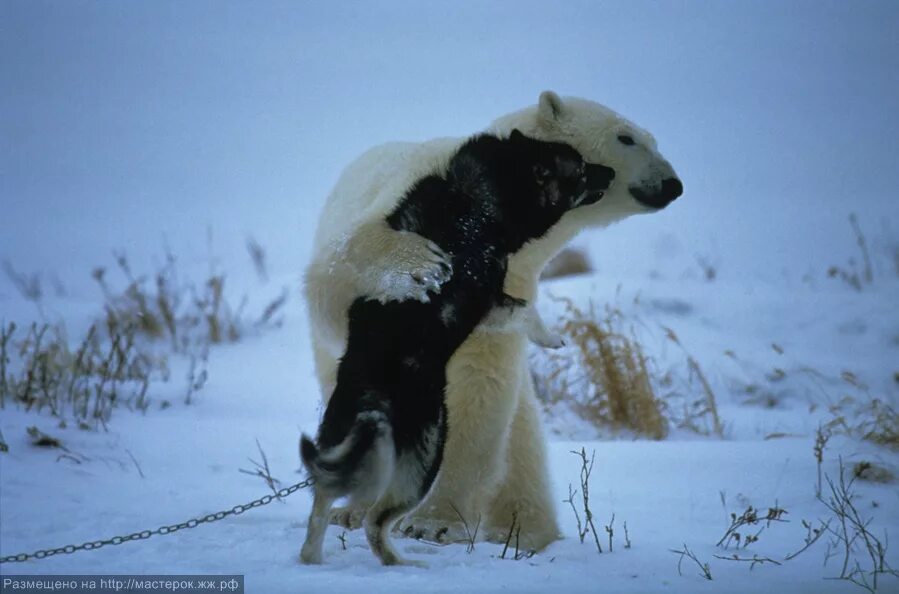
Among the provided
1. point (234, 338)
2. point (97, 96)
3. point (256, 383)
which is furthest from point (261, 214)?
point (256, 383)

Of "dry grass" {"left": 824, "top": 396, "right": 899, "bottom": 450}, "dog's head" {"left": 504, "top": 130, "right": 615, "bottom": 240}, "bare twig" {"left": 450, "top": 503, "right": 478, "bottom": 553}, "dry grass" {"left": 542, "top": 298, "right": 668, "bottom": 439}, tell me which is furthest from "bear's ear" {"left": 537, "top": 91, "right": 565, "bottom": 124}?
"dry grass" {"left": 824, "top": 396, "right": 899, "bottom": 450}

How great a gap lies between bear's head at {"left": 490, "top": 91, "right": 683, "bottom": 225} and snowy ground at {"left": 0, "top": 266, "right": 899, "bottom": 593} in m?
1.35

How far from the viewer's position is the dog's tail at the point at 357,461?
2.37 meters

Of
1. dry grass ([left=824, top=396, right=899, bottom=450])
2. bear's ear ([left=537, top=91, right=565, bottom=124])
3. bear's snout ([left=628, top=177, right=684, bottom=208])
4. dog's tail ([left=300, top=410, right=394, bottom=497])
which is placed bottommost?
dry grass ([left=824, top=396, right=899, bottom=450])

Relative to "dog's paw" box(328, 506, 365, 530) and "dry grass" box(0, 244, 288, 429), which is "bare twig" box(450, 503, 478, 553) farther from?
"dry grass" box(0, 244, 288, 429)

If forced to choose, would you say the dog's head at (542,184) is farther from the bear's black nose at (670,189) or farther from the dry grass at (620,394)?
the dry grass at (620,394)

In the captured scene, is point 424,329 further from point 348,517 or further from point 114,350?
point 114,350

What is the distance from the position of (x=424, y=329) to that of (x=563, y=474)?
2.43 metres

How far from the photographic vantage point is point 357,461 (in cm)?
238

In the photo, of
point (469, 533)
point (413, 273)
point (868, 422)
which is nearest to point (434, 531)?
point (469, 533)

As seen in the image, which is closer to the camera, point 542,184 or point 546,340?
point 546,340

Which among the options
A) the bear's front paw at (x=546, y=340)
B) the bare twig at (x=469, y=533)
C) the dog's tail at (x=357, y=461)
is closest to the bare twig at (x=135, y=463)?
the bare twig at (x=469, y=533)

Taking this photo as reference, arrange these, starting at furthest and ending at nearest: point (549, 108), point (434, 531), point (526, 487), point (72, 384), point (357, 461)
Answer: point (72, 384) → point (526, 487) → point (549, 108) → point (434, 531) → point (357, 461)

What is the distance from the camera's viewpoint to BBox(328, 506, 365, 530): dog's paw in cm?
356
